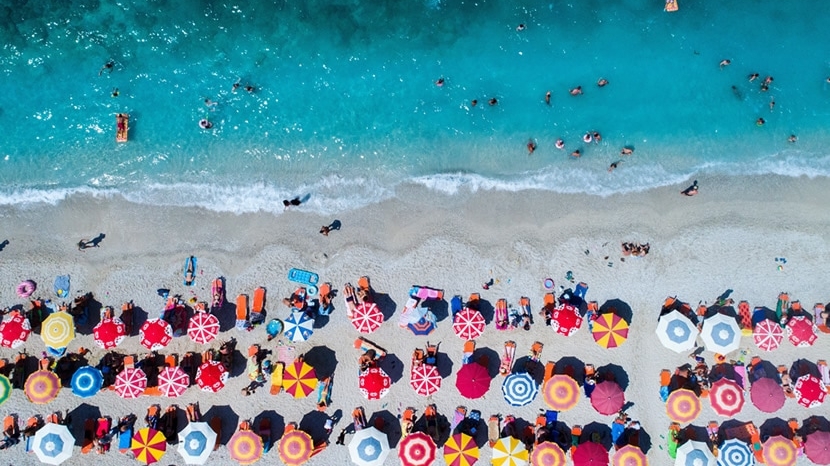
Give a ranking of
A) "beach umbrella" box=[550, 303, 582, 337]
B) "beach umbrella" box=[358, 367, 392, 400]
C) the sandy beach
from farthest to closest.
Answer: the sandy beach → "beach umbrella" box=[550, 303, 582, 337] → "beach umbrella" box=[358, 367, 392, 400]

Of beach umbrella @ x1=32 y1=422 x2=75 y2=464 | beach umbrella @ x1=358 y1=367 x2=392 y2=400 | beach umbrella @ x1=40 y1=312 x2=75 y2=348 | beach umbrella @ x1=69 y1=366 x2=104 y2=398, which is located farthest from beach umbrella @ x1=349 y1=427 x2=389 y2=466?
beach umbrella @ x1=40 y1=312 x2=75 y2=348

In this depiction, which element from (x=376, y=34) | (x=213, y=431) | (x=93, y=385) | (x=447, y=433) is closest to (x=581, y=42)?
(x=376, y=34)

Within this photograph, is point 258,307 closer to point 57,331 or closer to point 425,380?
point 425,380

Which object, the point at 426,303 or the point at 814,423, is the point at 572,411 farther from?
Result: the point at 814,423

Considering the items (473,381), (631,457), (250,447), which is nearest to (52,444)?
(250,447)

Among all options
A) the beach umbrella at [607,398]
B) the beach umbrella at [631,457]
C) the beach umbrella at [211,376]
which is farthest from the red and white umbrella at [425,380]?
the beach umbrella at [631,457]

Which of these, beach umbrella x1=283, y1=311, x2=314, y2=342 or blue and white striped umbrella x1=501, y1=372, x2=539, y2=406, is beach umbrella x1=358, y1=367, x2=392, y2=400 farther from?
blue and white striped umbrella x1=501, y1=372, x2=539, y2=406
